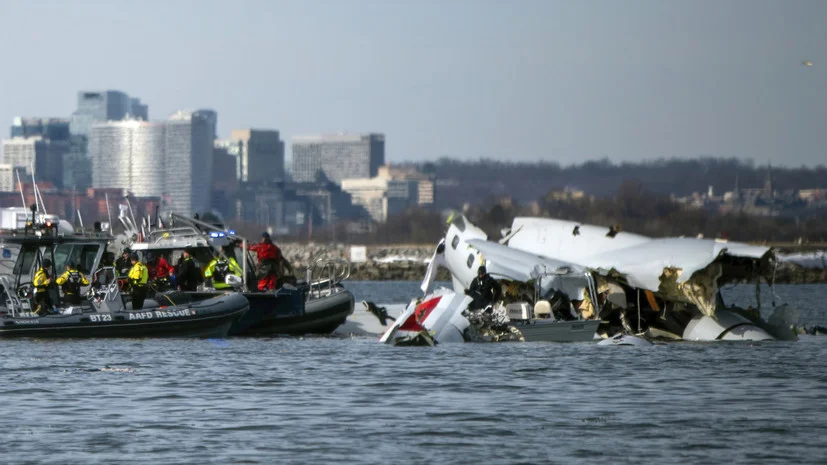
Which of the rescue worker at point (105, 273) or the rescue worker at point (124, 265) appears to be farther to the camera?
the rescue worker at point (124, 265)

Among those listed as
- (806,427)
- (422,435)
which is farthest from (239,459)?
(806,427)

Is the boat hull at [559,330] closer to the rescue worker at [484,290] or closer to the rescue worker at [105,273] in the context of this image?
the rescue worker at [484,290]

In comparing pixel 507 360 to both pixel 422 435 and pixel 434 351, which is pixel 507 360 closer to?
pixel 434 351

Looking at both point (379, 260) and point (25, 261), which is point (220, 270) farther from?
point (379, 260)

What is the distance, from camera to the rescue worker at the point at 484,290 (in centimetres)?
3319

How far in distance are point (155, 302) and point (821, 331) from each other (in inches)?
660

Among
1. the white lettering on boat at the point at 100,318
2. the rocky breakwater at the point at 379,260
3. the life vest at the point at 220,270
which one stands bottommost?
the rocky breakwater at the point at 379,260

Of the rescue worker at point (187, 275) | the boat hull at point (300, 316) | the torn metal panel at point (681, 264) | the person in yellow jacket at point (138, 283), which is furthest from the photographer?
the boat hull at point (300, 316)

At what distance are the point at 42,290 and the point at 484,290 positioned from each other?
9.61 m

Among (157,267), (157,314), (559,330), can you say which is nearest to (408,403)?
(559,330)

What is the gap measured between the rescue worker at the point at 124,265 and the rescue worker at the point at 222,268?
→ 69.4 inches

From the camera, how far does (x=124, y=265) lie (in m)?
33.6

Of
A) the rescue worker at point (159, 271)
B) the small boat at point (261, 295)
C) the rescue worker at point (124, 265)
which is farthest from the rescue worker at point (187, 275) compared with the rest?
the rescue worker at point (124, 265)

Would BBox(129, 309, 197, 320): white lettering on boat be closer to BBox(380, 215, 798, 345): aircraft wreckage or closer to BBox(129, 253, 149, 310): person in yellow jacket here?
BBox(129, 253, 149, 310): person in yellow jacket
